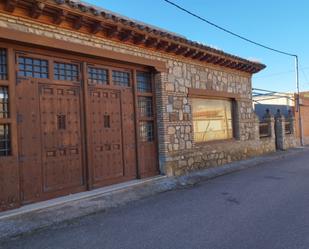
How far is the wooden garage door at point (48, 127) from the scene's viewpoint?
621cm

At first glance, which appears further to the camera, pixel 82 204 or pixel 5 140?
pixel 82 204

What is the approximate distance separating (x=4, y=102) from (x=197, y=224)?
13.8 feet

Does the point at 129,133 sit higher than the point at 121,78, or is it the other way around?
the point at 121,78

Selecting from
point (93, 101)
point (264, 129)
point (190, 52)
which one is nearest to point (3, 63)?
point (93, 101)

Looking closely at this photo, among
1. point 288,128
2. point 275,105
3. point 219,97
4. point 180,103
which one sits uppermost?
point 275,105

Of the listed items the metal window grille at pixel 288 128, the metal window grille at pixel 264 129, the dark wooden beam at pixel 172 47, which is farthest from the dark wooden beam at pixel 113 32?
the metal window grille at pixel 288 128

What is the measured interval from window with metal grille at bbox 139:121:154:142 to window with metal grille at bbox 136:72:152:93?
3.16 feet

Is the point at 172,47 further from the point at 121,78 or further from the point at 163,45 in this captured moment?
the point at 121,78

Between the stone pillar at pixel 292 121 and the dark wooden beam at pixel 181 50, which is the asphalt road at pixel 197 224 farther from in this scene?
the stone pillar at pixel 292 121

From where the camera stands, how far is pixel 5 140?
594 cm

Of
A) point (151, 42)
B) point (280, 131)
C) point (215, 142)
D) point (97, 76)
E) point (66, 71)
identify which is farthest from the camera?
point (280, 131)

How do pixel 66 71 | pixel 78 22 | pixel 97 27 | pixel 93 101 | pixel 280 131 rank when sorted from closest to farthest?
pixel 78 22, pixel 66 71, pixel 97 27, pixel 93 101, pixel 280 131

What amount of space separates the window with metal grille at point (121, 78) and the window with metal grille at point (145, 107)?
2.18 ft

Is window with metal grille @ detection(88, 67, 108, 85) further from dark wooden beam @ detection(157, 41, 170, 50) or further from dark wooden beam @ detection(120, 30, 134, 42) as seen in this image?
dark wooden beam @ detection(157, 41, 170, 50)
